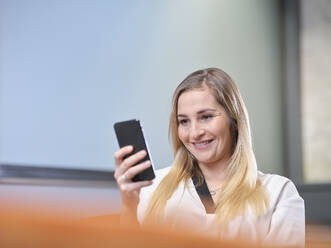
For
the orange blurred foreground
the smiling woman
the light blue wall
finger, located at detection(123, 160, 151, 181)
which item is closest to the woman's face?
the smiling woman

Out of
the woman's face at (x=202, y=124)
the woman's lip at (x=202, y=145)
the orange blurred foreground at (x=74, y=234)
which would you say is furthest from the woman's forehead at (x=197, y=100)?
the orange blurred foreground at (x=74, y=234)

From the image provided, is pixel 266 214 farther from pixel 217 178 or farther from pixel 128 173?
pixel 128 173

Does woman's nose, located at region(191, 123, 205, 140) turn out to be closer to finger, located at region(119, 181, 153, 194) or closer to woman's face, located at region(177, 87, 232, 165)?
woman's face, located at region(177, 87, 232, 165)

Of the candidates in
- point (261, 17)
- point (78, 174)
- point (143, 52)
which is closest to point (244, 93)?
point (261, 17)

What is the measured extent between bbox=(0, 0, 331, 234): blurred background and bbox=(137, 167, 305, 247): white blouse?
0.25 m

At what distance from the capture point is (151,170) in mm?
1195

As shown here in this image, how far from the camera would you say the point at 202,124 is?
1.56 meters

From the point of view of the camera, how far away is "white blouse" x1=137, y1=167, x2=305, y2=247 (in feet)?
4.46

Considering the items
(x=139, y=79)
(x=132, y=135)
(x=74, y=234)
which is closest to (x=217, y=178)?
(x=132, y=135)

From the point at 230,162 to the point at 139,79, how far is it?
181cm

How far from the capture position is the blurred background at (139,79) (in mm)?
2393

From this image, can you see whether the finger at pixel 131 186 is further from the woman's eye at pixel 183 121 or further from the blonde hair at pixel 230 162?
the woman's eye at pixel 183 121

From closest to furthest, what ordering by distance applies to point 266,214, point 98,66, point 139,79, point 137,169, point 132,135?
point 137,169 < point 132,135 < point 266,214 < point 98,66 < point 139,79

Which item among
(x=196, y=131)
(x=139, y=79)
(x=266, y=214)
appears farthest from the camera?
(x=139, y=79)
